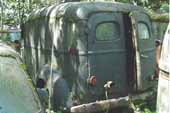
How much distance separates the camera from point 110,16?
338 inches

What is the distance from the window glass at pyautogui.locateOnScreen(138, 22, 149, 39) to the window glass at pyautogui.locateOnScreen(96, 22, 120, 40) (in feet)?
2.25

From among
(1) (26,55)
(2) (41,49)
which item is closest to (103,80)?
(2) (41,49)

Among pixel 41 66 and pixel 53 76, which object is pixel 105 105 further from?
pixel 41 66

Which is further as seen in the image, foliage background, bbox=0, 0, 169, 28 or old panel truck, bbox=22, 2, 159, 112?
foliage background, bbox=0, 0, 169, 28

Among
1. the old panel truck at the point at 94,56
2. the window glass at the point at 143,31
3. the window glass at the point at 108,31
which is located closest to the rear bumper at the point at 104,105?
the old panel truck at the point at 94,56

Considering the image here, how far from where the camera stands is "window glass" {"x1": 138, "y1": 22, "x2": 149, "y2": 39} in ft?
30.4

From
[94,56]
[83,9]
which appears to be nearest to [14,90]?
[94,56]

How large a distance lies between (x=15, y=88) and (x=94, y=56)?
3.86 metres

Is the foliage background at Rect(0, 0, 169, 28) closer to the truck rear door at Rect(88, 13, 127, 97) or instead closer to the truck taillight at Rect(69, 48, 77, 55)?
the truck rear door at Rect(88, 13, 127, 97)

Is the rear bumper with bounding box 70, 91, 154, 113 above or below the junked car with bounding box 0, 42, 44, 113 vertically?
below

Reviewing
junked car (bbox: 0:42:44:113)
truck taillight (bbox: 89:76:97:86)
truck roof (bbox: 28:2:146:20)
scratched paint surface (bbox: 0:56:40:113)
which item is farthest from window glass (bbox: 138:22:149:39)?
scratched paint surface (bbox: 0:56:40:113)

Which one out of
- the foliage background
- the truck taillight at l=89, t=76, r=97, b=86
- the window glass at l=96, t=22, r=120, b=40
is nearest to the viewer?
the truck taillight at l=89, t=76, r=97, b=86

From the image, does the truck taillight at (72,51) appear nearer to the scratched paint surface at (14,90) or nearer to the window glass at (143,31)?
the window glass at (143,31)

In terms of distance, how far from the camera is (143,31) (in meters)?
9.47
